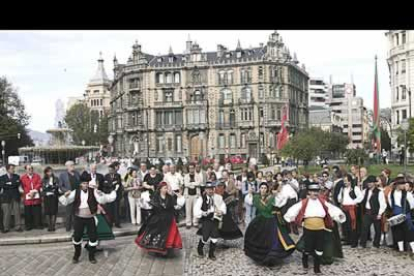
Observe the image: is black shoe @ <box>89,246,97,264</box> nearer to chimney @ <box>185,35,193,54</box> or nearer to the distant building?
chimney @ <box>185,35,193,54</box>

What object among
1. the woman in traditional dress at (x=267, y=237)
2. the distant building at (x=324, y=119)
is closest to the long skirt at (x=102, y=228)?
the woman in traditional dress at (x=267, y=237)

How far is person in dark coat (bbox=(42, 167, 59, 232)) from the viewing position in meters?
14.5

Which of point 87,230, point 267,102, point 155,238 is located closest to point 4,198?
point 87,230

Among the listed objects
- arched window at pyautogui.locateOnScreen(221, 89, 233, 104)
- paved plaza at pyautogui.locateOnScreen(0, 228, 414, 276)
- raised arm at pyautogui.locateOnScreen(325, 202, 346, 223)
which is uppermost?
arched window at pyautogui.locateOnScreen(221, 89, 233, 104)

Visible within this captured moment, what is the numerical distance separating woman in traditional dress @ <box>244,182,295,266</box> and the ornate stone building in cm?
6424

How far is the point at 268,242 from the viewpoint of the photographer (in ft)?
35.4

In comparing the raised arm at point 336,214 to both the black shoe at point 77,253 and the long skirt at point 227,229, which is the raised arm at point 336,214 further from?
the black shoe at point 77,253

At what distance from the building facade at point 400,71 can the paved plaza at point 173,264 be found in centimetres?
5104

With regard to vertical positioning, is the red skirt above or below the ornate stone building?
below

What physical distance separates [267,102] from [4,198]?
65486 mm

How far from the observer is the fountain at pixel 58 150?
1290 inches

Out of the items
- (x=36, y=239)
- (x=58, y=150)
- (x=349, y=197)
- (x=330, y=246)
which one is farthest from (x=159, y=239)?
(x=58, y=150)

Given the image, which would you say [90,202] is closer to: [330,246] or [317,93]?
[330,246]

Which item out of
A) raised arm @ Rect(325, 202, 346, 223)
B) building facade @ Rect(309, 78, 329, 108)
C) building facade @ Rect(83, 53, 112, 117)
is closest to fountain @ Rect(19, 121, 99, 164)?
raised arm @ Rect(325, 202, 346, 223)
